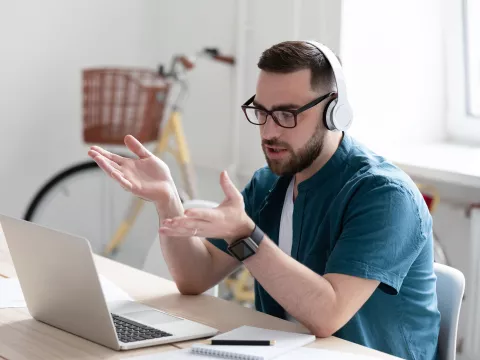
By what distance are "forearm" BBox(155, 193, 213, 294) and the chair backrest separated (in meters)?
0.53

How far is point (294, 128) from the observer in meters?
1.83

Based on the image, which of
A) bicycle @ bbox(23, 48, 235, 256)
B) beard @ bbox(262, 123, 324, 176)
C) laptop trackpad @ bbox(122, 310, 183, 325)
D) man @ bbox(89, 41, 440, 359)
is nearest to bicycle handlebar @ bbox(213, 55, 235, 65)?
bicycle @ bbox(23, 48, 235, 256)

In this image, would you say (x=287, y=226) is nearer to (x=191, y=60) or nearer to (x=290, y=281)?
(x=290, y=281)

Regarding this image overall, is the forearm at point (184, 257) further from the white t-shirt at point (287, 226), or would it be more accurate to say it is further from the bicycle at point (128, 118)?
the bicycle at point (128, 118)

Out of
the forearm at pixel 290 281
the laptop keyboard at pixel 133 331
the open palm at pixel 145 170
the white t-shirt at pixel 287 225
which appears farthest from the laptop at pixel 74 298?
the white t-shirt at pixel 287 225

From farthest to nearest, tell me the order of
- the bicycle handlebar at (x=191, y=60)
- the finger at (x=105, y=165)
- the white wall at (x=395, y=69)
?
the bicycle handlebar at (x=191, y=60), the white wall at (x=395, y=69), the finger at (x=105, y=165)

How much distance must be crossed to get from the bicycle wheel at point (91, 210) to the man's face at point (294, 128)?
1765mm

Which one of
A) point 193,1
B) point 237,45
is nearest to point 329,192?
point 237,45

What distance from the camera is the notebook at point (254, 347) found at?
4.83 feet

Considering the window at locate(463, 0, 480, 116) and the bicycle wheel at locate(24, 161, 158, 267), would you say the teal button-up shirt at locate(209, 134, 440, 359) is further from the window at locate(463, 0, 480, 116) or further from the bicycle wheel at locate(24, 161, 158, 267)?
the bicycle wheel at locate(24, 161, 158, 267)

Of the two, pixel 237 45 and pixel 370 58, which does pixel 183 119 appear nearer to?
pixel 237 45

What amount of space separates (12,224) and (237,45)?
6.42 ft

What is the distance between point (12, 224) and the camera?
161 centimetres

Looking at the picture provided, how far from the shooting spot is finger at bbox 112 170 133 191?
1689mm
